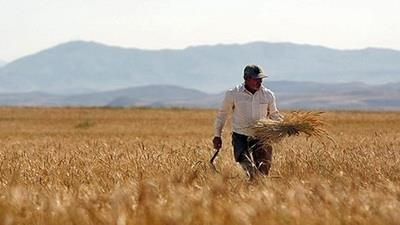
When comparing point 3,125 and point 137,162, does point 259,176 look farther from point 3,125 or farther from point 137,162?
point 3,125

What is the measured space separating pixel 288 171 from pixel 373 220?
15.0ft

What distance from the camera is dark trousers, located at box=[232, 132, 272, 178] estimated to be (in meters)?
8.89

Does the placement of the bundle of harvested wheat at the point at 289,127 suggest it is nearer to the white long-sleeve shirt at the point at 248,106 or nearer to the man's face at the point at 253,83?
the white long-sleeve shirt at the point at 248,106

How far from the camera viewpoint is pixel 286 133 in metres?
8.50

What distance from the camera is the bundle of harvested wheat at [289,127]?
849 cm

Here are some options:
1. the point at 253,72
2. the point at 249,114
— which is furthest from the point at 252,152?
the point at 253,72

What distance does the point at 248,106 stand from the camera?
900 centimetres

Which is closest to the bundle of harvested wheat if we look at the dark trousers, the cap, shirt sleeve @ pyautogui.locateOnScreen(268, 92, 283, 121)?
the dark trousers

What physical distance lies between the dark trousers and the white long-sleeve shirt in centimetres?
10

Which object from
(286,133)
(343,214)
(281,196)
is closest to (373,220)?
(343,214)

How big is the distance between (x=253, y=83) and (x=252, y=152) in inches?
32.8

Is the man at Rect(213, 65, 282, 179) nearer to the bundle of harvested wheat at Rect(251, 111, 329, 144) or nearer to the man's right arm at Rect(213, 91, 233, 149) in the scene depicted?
the man's right arm at Rect(213, 91, 233, 149)

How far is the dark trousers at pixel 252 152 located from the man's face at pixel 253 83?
0.60 meters

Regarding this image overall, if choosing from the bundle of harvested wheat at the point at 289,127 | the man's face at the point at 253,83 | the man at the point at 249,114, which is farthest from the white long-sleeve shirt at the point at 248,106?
the bundle of harvested wheat at the point at 289,127
